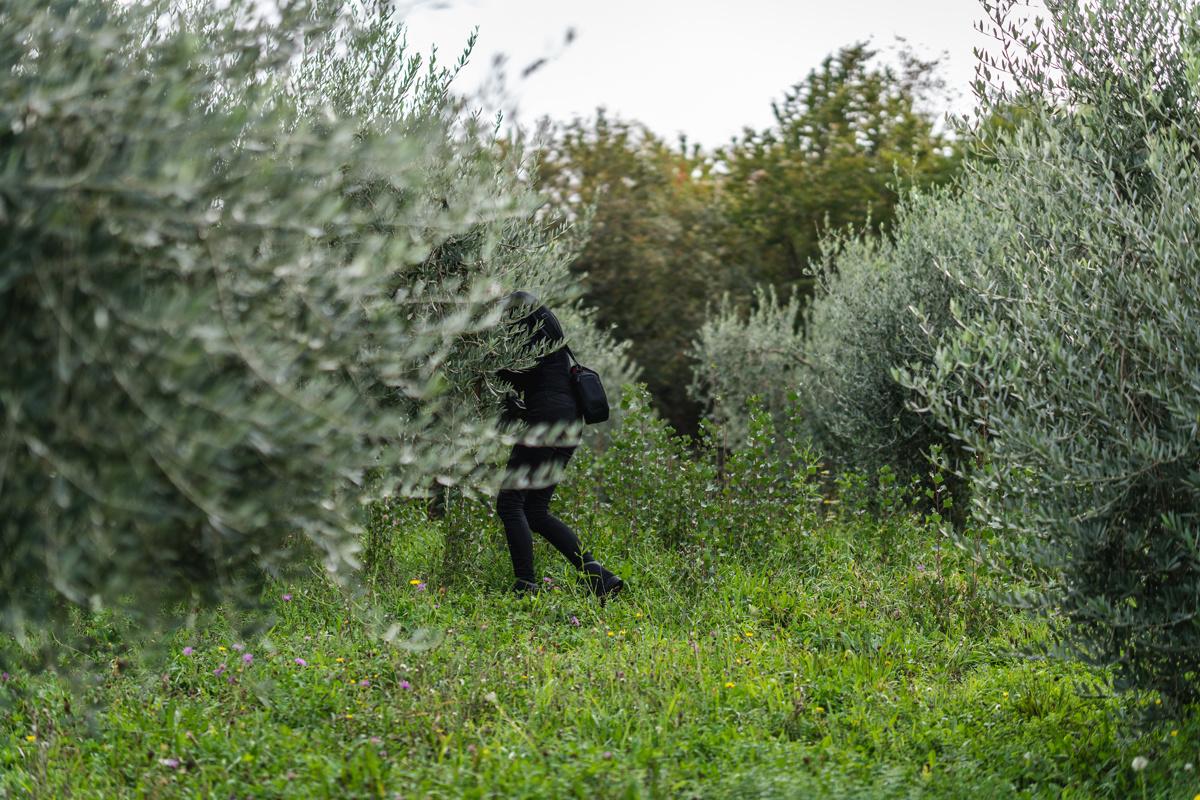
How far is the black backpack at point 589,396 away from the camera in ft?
22.2

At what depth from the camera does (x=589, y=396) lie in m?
6.77

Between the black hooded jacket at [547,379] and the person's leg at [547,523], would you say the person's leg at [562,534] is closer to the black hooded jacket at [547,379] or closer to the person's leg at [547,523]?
the person's leg at [547,523]

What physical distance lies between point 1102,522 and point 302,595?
4782 millimetres

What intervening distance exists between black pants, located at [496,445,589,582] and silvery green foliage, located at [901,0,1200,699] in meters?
2.84

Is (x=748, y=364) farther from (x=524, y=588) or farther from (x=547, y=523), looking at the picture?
(x=524, y=588)

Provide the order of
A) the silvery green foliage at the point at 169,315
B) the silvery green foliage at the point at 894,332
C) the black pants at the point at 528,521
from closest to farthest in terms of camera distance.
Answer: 1. the silvery green foliage at the point at 169,315
2. the black pants at the point at 528,521
3. the silvery green foliage at the point at 894,332

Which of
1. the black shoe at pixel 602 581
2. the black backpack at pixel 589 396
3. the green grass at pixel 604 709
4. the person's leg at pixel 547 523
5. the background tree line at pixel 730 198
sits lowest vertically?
the green grass at pixel 604 709

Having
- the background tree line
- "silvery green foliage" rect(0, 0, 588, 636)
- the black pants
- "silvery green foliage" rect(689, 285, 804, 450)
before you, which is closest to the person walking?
the black pants

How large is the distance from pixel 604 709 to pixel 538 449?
83.5 inches

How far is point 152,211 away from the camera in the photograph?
2.53 meters

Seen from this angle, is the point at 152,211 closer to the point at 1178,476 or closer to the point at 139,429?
the point at 139,429

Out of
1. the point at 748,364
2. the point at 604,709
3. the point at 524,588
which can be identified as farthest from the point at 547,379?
the point at 748,364

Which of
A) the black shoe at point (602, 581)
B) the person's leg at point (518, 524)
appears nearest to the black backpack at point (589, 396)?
the person's leg at point (518, 524)

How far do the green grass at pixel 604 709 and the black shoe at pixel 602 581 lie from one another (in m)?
0.15
